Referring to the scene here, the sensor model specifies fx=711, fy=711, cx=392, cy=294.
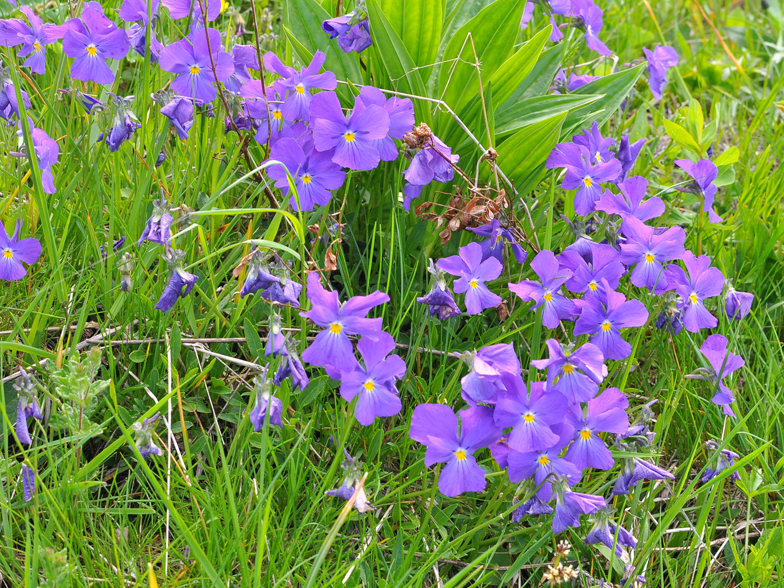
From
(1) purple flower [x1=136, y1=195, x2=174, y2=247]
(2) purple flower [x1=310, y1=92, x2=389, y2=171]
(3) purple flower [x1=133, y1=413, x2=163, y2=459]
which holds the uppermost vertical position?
(2) purple flower [x1=310, y1=92, x2=389, y2=171]

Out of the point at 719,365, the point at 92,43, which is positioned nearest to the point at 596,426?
the point at 719,365

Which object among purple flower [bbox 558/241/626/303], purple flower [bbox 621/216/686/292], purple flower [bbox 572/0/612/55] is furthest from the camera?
purple flower [bbox 572/0/612/55]

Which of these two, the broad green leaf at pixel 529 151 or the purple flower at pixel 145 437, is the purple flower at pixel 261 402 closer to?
the purple flower at pixel 145 437

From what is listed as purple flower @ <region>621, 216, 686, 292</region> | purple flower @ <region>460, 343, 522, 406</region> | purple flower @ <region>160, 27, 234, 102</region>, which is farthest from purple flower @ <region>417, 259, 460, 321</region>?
purple flower @ <region>160, 27, 234, 102</region>

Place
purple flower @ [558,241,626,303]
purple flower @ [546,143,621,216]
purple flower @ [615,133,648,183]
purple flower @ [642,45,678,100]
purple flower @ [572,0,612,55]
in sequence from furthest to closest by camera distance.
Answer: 1. purple flower @ [642,45,678,100]
2. purple flower @ [572,0,612,55]
3. purple flower @ [615,133,648,183]
4. purple flower @ [546,143,621,216]
5. purple flower @ [558,241,626,303]

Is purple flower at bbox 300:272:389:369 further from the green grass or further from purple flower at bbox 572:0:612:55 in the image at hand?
purple flower at bbox 572:0:612:55

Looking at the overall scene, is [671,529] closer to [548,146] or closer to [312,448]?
[312,448]

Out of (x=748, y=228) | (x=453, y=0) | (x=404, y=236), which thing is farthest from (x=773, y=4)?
(x=404, y=236)

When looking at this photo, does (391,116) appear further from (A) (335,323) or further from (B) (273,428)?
(B) (273,428)
